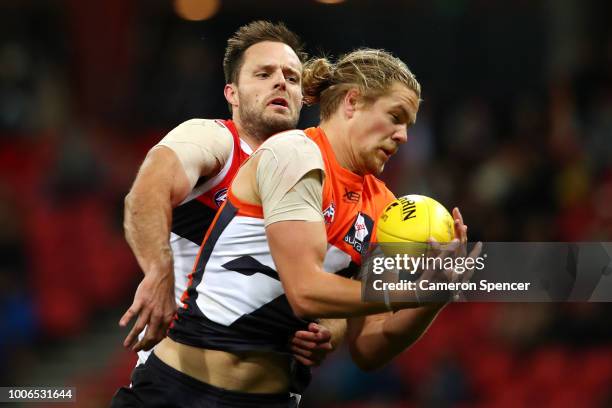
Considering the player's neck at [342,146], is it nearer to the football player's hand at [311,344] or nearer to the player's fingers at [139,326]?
the football player's hand at [311,344]

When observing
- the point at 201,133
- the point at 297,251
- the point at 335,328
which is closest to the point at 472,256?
the point at 297,251

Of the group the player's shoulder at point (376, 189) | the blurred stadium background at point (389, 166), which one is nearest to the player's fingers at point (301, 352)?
the player's shoulder at point (376, 189)

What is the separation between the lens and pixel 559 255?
13.0ft

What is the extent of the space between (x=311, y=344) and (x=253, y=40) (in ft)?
5.64

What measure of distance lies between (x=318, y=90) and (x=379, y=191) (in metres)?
0.44

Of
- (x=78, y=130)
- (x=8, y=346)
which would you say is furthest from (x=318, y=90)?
(x=78, y=130)

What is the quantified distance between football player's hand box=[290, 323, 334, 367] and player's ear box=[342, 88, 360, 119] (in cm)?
75

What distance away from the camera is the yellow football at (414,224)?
3.19 meters

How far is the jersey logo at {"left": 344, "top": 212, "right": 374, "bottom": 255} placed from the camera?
339 cm

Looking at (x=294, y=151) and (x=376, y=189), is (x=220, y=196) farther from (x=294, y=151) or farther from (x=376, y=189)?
(x=294, y=151)

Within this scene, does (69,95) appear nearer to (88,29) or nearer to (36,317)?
(88,29)

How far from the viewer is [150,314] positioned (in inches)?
135

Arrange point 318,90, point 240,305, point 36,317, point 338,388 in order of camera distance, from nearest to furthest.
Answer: point 240,305, point 318,90, point 338,388, point 36,317

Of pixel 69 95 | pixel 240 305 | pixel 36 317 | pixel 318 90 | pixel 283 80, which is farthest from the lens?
pixel 69 95
